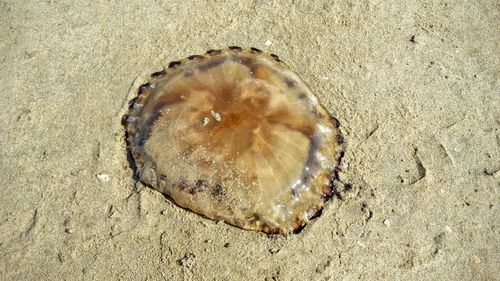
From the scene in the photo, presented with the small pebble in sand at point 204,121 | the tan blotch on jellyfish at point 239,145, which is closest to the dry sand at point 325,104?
the tan blotch on jellyfish at point 239,145

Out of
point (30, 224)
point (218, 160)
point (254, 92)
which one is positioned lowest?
point (30, 224)

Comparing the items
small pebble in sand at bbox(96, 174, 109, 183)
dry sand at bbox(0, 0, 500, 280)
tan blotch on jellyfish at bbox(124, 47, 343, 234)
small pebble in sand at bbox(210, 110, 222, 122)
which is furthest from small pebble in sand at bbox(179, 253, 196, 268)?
small pebble in sand at bbox(210, 110, 222, 122)

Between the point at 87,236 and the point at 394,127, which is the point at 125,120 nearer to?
the point at 87,236

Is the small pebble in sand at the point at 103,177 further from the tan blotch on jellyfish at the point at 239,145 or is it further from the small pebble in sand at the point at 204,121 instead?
the small pebble in sand at the point at 204,121

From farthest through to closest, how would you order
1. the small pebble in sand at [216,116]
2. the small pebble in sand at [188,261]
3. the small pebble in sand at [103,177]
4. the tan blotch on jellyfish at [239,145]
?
the small pebble in sand at [103,177]
the small pebble in sand at [216,116]
the tan blotch on jellyfish at [239,145]
the small pebble in sand at [188,261]

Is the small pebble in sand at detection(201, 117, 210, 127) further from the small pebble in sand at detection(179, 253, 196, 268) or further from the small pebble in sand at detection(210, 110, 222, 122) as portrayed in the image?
the small pebble in sand at detection(179, 253, 196, 268)

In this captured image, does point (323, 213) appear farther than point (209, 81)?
No

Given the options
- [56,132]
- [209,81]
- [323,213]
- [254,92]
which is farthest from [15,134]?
[323,213]
